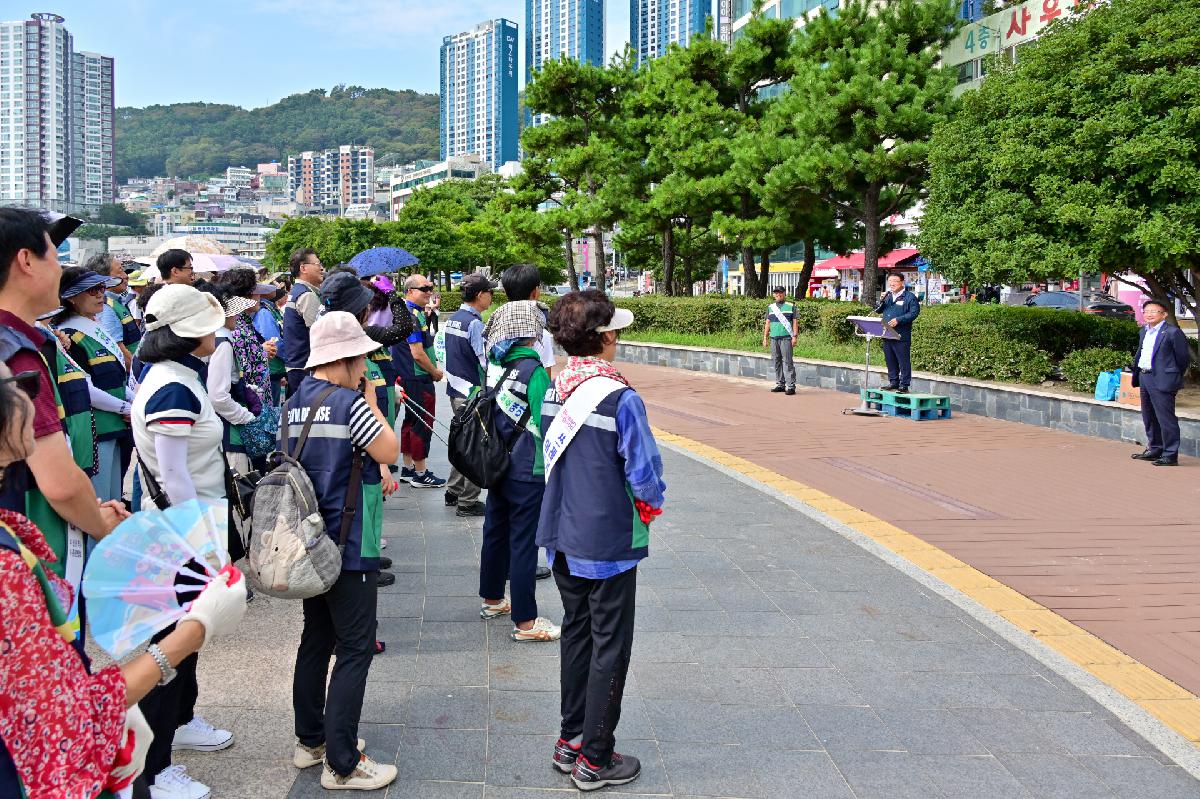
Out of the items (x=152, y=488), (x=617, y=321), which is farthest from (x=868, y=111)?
(x=152, y=488)

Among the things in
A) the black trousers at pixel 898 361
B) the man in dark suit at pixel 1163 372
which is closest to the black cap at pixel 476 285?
the man in dark suit at pixel 1163 372

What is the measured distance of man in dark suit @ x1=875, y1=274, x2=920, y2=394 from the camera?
43.8ft

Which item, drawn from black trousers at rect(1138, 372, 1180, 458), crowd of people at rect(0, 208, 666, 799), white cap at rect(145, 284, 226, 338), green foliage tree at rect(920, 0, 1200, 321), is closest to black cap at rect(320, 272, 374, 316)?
crowd of people at rect(0, 208, 666, 799)

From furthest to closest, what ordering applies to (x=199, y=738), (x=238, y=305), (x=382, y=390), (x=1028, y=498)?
1. (x=1028, y=498)
2. (x=382, y=390)
3. (x=238, y=305)
4. (x=199, y=738)

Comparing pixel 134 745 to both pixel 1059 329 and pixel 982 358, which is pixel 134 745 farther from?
pixel 1059 329

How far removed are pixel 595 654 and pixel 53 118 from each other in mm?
210064

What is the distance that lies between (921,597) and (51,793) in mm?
4841

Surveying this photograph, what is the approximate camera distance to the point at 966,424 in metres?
12.2

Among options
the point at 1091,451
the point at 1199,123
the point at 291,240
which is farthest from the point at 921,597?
the point at 291,240

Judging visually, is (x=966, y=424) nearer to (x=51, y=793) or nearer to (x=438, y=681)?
(x=438, y=681)

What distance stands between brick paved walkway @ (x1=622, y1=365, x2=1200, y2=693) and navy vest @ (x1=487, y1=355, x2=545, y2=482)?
3053mm

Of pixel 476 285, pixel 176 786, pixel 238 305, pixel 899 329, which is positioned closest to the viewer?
pixel 176 786

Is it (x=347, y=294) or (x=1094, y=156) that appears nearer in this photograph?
(x=347, y=294)

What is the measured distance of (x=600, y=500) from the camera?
3.53 metres
